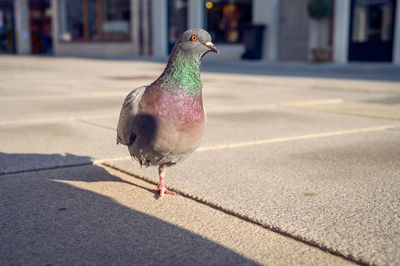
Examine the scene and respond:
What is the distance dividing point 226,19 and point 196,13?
4.44 feet

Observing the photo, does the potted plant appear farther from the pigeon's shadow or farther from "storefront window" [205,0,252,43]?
the pigeon's shadow

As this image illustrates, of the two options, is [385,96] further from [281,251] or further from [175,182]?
[281,251]

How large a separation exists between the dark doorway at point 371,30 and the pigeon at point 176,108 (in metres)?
14.2

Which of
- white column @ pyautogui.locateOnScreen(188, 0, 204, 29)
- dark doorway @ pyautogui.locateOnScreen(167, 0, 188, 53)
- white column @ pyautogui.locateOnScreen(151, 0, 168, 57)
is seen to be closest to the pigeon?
white column @ pyautogui.locateOnScreen(188, 0, 204, 29)

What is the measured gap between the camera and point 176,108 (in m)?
2.61

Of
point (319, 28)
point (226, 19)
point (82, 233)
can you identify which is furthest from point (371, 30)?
point (82, 233)

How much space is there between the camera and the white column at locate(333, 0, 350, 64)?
15.7 meters

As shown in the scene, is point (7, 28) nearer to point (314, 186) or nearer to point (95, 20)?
point (95, 20)

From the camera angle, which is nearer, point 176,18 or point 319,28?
point 319,28

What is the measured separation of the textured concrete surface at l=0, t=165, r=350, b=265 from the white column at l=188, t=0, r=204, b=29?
1784 cm

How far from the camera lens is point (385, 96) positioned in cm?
825

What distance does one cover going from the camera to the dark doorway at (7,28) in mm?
30827

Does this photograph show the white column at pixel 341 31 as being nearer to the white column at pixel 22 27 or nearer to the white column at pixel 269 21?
the white column at pixel 269 21

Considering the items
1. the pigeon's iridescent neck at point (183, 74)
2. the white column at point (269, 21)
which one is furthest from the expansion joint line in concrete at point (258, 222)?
the white column at point (269, 21)
